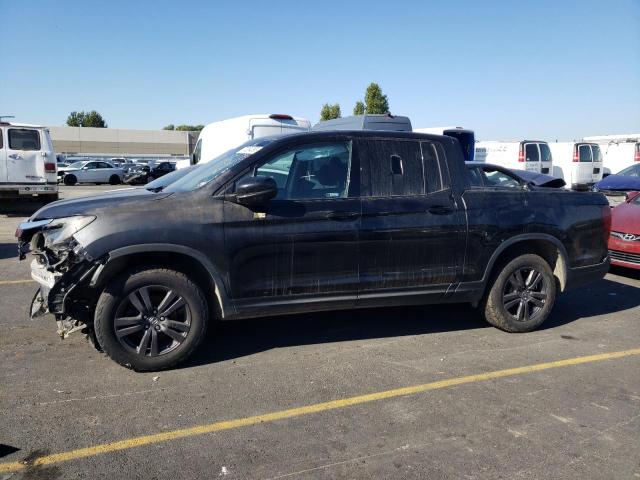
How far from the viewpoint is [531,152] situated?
22953mm

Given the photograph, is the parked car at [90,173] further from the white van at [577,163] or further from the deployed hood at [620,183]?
the deployed hood at [620,183]

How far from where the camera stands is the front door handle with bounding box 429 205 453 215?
482 cm

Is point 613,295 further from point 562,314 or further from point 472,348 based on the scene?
point 472,348

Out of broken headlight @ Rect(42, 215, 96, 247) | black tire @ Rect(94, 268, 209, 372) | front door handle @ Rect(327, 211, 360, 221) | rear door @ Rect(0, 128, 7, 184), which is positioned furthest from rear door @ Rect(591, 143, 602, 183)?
broken headlight @ Rect(42, 215, 96, 247)

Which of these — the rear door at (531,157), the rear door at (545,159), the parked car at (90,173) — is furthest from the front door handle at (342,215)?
the parked car at (90,173)

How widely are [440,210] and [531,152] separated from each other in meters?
20.1

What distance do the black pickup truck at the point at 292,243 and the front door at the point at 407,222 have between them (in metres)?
0.01

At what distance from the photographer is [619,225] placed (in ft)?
26.3

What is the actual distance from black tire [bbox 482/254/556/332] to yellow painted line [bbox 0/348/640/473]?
2.33 ft

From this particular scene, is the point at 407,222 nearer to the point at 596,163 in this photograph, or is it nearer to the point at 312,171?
the point at 312,171

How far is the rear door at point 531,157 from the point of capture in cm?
2278

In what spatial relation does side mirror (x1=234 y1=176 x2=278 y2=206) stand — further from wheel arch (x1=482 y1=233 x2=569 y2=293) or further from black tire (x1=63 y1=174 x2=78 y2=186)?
black tire (x1=63 y1=174 x2=78 y2=186)

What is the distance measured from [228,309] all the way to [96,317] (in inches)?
38.9

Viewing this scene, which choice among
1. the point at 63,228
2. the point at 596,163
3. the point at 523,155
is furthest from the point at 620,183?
the point at 63,228
